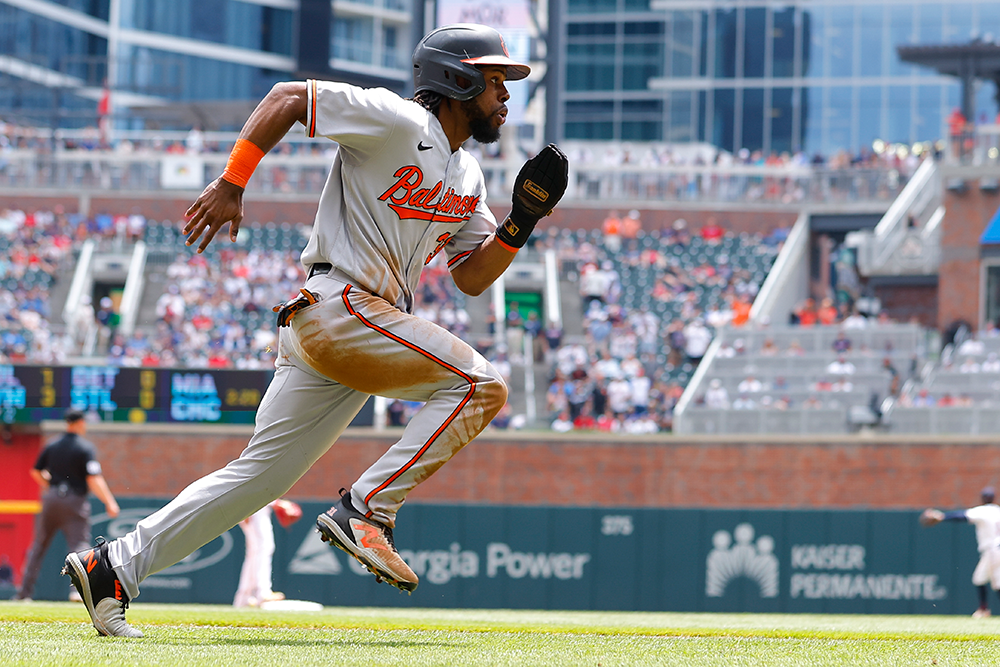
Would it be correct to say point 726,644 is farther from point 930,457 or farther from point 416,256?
point 930,457

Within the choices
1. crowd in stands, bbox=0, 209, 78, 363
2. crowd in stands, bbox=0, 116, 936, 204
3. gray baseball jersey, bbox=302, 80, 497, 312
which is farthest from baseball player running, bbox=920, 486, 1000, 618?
crowd in stands, bbox=0, 116, 936, 204

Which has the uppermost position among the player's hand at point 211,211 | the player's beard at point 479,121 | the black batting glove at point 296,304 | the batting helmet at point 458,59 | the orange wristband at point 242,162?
the batting helmet at point 458,59

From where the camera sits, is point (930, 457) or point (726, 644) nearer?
point (726, 644)

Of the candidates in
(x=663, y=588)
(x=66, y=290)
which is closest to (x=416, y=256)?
(x=663, y=588)

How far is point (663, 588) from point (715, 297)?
11.8m

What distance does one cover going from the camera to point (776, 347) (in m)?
23.6

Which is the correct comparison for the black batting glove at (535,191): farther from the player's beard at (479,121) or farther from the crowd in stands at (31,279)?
the crowd in stands at (31,279)

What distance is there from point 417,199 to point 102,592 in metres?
1.77

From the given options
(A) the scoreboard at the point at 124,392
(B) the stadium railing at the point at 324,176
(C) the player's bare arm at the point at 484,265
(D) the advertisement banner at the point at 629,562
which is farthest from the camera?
(B) the stadium railing at the point at 324,176

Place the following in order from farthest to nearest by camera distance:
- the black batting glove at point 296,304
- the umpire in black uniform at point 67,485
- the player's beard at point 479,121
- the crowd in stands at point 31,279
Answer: the crowd in stands at point 31,279, the umpire in black uniform at point 67,485, the player's beard at point 479,121, the black batting glove at point 296,304

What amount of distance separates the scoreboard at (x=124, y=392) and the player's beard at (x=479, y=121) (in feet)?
50.9

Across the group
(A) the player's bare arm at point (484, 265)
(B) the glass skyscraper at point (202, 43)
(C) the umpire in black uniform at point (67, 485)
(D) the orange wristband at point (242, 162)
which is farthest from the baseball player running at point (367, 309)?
(B) the glass skyscraper at point (202, 43)

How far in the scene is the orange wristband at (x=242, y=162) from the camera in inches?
167

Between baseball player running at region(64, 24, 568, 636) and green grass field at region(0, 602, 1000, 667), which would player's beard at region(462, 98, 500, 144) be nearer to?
baseball player running at region(64, 24, 568, 636)
